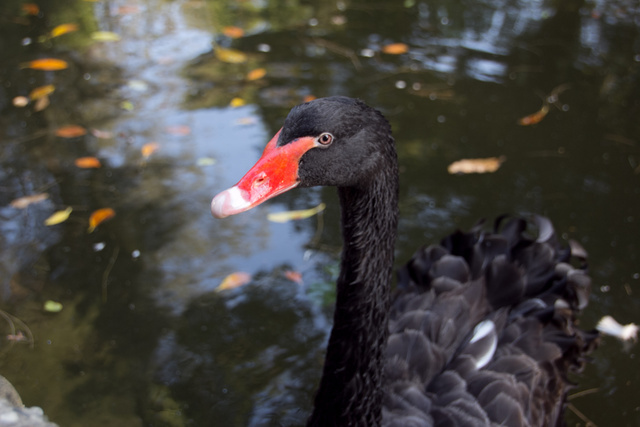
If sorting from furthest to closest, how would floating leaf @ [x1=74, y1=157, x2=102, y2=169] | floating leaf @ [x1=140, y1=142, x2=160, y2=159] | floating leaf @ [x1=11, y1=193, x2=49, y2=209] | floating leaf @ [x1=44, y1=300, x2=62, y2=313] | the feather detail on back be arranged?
1. floating leaf @ [x1=140, y1=142, x2=160, y2=159]
2. floating leaf @ [x1=74, y1=157, x2=102, y2=169]
3. floating leaf @ [x1=11, y1=193, x2=49, y2=209]
4. floating leaf @ [x1=44, y1=300, x2=62, y2=313]
5. the feather detail on back

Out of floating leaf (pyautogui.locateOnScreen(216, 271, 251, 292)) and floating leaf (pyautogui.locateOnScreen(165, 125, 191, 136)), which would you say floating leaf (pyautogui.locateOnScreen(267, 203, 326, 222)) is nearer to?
floating leaf (pyautogui.locateOnScreen(216, 271, 251, 292))

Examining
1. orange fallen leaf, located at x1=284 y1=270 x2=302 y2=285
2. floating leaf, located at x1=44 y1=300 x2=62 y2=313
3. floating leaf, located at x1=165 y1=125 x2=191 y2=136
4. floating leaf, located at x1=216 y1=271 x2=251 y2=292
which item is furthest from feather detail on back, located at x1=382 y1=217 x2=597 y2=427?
floating leaf, located at x1=165 y1=125 x2=191 y2=136

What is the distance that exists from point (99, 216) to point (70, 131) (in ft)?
3.11

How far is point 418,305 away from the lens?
2.43 metres

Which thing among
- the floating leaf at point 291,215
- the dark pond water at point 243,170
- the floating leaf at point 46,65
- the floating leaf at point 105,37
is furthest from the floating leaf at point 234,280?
the floating leaf at point 105,37

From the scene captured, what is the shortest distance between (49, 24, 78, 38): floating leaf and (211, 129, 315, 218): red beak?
13.5 ft

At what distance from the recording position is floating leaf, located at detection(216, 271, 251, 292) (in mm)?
3088

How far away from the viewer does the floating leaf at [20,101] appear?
4.24 metres

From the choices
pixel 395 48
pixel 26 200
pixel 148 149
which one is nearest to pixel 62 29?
pixel 148 149

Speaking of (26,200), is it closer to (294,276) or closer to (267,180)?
(294,276)

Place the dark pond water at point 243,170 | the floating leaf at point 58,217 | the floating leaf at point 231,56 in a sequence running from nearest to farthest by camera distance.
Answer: the dark pond water at point 243,170 < the floating leaf at point 58,217 < the floating leaf at point 231,56

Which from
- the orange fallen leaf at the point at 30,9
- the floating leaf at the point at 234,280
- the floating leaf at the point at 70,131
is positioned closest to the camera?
the floating leaf at the point at 234,280

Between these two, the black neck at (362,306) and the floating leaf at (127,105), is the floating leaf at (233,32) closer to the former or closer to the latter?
the floating leaf at (127,105)

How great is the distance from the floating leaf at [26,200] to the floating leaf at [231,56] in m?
1.96
